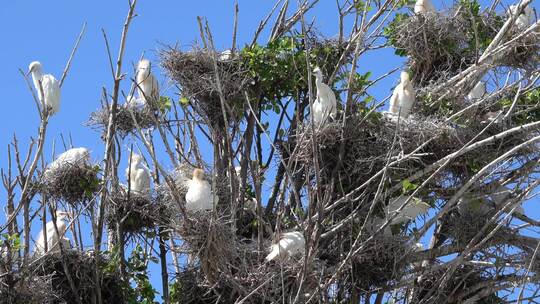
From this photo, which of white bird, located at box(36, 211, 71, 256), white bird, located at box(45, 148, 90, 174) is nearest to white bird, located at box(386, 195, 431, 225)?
white bird, located at box(45, 148, 90, 174)

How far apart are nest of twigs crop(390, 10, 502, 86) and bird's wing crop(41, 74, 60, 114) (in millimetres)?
2609

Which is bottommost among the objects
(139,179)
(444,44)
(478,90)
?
(139,179)

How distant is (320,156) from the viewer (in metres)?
9.64

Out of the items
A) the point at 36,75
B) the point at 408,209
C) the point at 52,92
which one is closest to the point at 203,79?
the point at 52,92

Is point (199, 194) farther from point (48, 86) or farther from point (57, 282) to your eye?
point (48, 86)

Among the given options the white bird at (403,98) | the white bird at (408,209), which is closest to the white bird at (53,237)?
the white bird at (408,209)

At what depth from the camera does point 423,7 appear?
11727 mm

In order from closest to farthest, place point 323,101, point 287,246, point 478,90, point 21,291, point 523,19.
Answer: point 287,246 < point 21,291 < point 323,101 < point 478,90 < point 523,19

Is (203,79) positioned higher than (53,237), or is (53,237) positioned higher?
(203,79)

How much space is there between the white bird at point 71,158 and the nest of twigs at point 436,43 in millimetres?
2567

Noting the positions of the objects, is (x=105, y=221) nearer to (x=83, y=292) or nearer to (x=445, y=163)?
(x=83, y=292)

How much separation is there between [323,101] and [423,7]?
1831 millimetres

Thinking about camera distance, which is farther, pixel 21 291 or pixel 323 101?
pixel 323 101

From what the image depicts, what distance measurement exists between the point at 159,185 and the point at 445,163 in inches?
93.8
